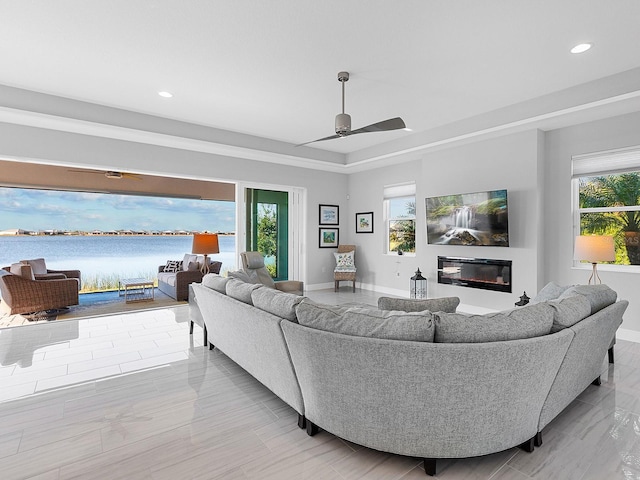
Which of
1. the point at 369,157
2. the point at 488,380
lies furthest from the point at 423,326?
the point at 369,157

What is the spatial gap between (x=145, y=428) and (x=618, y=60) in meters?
5.06

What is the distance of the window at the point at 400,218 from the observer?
6715mm

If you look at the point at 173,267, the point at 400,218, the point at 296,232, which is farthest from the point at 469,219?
the point at 173,267

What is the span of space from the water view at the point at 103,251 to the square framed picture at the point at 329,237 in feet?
6.65

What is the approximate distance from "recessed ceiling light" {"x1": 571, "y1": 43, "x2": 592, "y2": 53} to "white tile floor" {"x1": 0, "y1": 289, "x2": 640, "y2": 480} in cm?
292

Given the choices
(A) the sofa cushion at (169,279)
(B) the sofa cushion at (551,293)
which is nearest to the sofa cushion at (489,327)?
(B) the sofa cushion at (551,293)

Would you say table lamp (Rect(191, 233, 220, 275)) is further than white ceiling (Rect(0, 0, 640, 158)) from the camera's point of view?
Yes

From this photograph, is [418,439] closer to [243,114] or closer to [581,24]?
[581,24]

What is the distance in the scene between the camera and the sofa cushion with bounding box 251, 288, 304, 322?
84.0 inches

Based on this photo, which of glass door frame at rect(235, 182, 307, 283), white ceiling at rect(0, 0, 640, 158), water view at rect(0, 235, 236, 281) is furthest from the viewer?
water view at rect(0, 235, 236, 281)

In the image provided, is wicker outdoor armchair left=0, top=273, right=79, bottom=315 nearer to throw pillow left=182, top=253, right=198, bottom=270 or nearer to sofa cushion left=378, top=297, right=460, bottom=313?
throw pillow left=182, top=253, right=198, bottom=270

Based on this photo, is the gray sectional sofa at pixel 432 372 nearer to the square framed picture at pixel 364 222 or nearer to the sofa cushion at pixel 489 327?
the sofa cushion at pixel 489 327

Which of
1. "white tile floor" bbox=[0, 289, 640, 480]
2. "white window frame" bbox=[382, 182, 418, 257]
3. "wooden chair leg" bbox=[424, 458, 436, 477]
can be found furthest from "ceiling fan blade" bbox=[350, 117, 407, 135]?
"white window frame" bbox=[382, 182, 418, 257]

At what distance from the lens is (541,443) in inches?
80.0
